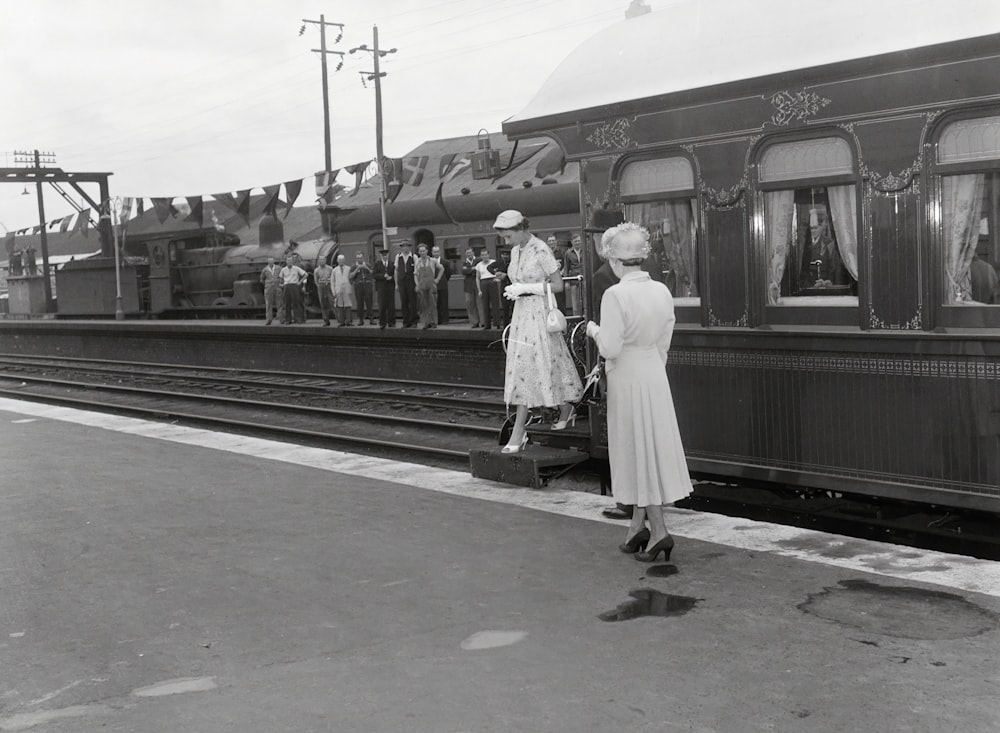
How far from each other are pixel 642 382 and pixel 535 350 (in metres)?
2.61

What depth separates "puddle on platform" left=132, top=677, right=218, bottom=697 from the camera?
4352 mm

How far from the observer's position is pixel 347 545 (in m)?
6.68

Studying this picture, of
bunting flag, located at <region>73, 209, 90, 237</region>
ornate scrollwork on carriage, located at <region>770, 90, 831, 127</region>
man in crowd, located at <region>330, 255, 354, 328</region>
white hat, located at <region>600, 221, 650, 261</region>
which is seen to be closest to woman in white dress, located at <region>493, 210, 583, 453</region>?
ornate scrollwork on carriage, located at <region>770, 90, 831, 127</region>

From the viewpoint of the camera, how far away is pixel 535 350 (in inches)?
336

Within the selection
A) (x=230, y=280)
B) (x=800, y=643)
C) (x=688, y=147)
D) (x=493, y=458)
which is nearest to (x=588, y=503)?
(x=493, y=458)

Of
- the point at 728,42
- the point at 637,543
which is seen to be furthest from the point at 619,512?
the point at 728,42

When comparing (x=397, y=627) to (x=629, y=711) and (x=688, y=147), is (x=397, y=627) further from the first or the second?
(x=688, y=147)

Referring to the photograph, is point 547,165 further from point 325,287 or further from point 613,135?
point 325,287

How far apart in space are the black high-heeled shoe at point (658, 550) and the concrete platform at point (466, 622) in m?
0.06

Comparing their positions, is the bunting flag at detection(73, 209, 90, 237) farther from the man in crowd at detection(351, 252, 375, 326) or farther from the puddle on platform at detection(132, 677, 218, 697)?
the puddle on platform at detection(132, 677, 218, 697)

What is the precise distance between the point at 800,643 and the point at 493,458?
168 inches

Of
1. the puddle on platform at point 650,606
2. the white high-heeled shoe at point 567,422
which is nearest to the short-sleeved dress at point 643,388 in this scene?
the puddle on platform at point 650,606

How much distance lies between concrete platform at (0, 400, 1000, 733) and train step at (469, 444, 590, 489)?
0.20 m

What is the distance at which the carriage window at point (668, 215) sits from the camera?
295 inches
